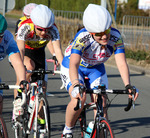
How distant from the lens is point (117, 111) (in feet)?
27.5

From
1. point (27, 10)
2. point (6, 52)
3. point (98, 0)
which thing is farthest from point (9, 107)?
point (98, 0)

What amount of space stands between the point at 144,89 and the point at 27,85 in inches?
264

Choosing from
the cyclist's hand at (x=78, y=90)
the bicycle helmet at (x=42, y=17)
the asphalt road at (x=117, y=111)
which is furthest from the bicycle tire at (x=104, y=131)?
the asphalt road at (x=117, y=111)

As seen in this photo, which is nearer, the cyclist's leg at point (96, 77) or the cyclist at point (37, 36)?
the cyclist's leg at point (96, 77)

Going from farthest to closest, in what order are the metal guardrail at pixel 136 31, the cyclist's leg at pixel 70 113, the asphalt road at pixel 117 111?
the metal guardrail at pixel 136 31 < the asphalt road at pixel 117 111 < the cyclist's leg at pixel 70 113

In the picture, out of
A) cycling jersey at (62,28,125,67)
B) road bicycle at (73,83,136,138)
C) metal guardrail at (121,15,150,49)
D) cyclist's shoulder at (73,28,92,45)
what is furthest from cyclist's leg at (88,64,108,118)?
metal guardrail at (121,15,150,49)

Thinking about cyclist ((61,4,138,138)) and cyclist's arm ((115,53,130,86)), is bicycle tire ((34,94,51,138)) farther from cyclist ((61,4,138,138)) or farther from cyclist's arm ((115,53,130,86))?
cyclist's arm ((115,53,130,86))

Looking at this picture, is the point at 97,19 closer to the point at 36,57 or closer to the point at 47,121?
the point at 47,121

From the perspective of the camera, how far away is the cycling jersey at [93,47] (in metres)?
4.85

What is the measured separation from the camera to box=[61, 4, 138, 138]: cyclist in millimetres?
4578

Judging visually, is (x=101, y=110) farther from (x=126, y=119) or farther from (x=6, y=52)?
(x=126, y=119)

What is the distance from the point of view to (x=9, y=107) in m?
8.22

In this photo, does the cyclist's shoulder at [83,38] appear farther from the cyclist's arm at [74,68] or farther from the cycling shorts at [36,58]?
the cycling shorts at [36,58]

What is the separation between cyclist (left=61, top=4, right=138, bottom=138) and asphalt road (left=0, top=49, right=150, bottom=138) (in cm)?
144
